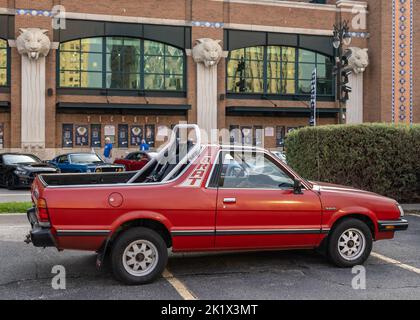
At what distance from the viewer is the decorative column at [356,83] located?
106 feet

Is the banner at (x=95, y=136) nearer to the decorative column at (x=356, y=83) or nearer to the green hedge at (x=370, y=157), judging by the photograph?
the decorative column at (x=356, y=83)

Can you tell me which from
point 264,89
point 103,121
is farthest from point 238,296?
point 264,89

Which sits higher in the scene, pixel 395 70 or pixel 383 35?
pixel 383 35

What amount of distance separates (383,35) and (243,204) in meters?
29.6

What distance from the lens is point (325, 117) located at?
1309 inches

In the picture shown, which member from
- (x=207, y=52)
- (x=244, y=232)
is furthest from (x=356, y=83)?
(x=244, y=232)

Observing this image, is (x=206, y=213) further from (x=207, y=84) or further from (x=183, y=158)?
(x=207, y=84)

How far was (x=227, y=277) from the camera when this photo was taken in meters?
5.89

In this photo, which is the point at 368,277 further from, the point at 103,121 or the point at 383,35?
the point at 383,35

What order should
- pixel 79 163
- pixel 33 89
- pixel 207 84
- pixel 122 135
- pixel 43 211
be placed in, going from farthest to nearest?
1. pixel 207 84
2. pixel 122 135
3. pixel 33 89
4. pixel 79 163
5. pixel 43 211

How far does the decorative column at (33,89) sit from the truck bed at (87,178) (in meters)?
21.5

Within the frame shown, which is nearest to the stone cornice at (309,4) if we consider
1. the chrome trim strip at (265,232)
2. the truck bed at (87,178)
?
the truck bed at (87,178)

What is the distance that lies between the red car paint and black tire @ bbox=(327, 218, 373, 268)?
123 millimetres

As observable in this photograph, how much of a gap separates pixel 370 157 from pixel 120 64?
20.6 metres
